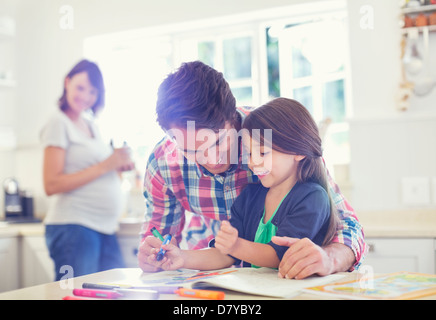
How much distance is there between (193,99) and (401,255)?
1.23m

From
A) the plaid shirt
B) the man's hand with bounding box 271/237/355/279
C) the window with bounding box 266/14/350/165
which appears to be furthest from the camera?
the window with bounding box 266/14/350/165

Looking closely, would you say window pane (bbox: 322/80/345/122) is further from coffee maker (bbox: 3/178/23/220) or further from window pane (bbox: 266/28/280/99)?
coffee maker (bbox: 3/178/23/220)

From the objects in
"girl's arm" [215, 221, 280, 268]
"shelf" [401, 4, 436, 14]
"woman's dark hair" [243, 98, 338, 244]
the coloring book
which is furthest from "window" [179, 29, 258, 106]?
the coloring book

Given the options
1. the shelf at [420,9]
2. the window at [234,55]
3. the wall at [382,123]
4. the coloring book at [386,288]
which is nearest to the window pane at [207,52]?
the window at [234,55]

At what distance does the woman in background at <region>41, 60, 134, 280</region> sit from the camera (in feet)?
6.27

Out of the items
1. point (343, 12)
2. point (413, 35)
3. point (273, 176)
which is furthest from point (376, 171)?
point (273, 176)

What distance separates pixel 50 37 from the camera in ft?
10.5

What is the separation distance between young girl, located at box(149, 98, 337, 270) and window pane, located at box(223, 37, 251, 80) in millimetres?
1807

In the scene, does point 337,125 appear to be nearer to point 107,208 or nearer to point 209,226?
point 107,208

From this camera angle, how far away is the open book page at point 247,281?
0.74 meters

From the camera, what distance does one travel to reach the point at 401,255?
187 centimetres

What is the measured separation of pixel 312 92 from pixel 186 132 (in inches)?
73.2

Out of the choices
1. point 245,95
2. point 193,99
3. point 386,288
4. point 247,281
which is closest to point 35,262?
point 245,95

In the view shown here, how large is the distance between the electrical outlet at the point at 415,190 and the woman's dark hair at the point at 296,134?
1.26m
